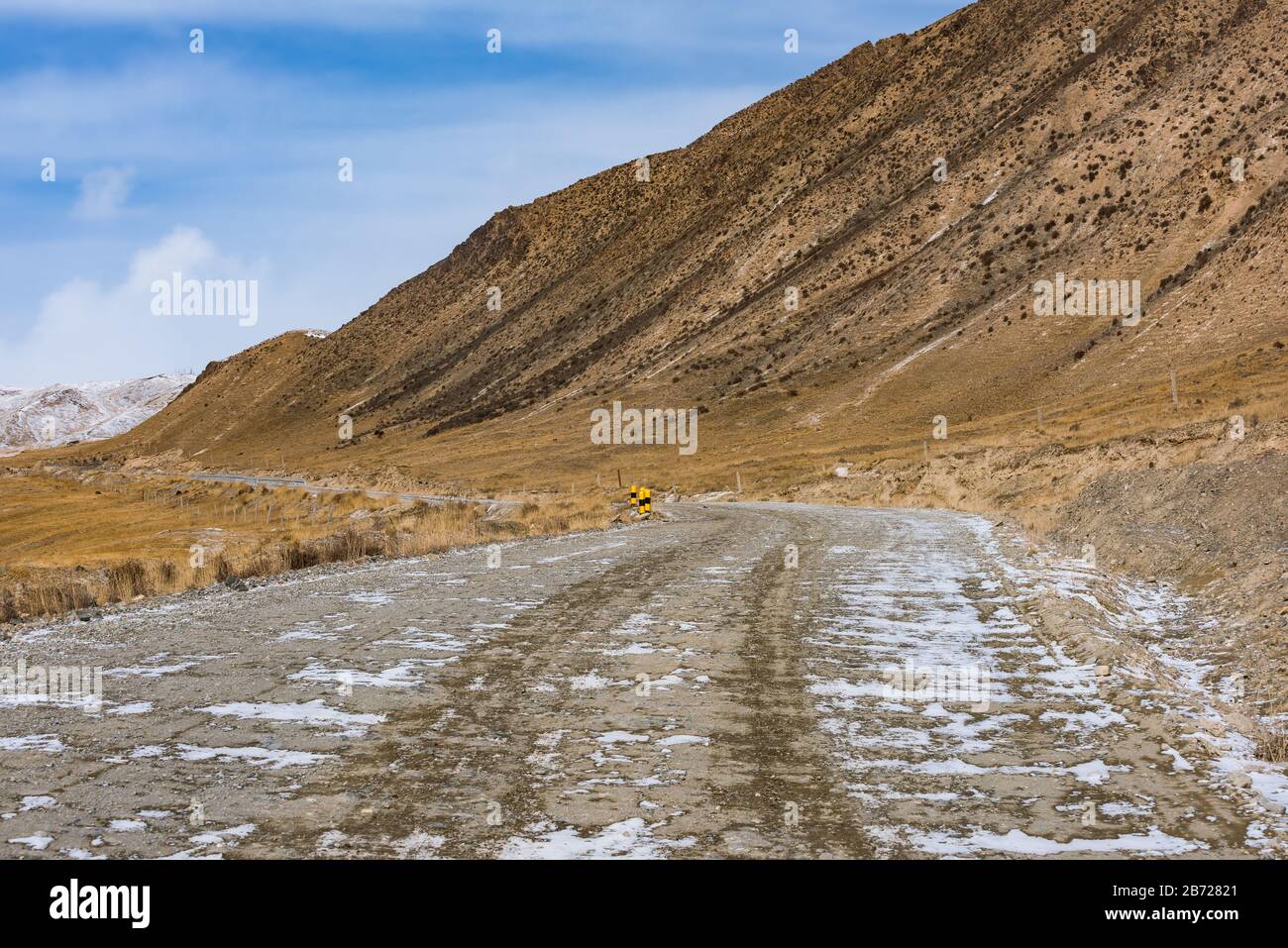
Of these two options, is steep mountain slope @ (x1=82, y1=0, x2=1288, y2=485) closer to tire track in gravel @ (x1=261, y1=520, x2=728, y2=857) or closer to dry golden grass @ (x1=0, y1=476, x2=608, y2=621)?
dry golden grass @ (x1=0, y1=476, x2=608, y2=621)

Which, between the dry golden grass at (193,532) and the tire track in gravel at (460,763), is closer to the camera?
the tire track in gravel at (460,763)

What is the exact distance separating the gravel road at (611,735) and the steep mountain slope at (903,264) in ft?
142

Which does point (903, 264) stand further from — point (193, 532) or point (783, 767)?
point (783, 767)

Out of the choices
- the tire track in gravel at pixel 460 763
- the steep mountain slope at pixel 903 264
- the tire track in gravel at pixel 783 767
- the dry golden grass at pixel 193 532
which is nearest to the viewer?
the tire track in gravel at pixel 783 767

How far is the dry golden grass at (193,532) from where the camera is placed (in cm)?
1844

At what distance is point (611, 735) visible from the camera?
7.25 metres

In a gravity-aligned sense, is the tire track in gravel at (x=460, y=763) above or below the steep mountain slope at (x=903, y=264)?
below

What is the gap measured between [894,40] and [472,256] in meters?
64.9

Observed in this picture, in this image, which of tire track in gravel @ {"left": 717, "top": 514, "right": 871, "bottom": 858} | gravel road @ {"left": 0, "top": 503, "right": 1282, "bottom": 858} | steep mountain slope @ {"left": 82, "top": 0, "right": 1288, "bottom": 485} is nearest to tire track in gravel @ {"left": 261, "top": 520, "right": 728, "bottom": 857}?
gravel road @ {"left": 0, "top": 503, "right": 1282, "bottom": 858}

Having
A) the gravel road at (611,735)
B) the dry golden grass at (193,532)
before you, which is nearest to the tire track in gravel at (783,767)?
the gravel road at (611,735)

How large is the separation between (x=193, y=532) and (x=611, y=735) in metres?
45.0

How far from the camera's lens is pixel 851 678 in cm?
902

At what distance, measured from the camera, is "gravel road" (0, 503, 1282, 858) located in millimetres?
5363

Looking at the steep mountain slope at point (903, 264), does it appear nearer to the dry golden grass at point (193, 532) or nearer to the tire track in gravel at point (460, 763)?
the dry golden grass at point (193, 532)
